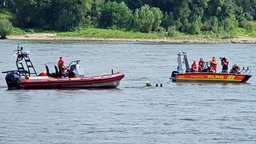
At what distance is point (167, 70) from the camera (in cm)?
6438

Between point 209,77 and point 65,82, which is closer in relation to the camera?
point 65,82

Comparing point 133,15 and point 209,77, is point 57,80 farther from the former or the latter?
point 133,15

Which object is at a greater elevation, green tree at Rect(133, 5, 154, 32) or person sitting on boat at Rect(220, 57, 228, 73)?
person sitting on boat at Rect(220, 57, 228, 73)

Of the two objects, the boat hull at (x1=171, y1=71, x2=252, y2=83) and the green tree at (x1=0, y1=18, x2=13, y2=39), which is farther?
the green tree at (x1=0, y1=18, x2=13, y2=39)

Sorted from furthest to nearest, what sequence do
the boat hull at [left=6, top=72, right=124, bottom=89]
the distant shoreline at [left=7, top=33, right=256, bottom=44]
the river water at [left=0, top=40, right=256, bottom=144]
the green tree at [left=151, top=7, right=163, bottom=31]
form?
the green tree at [left=151, top=7, right=163, bottom=31] → the distant shoreline at [left=7, top=33, right=256, bottom=44] → the boat hull at [left=6, top=72, right=124, bottom=89] → the river water at [left=0, top=40, right=256, bottom=144]

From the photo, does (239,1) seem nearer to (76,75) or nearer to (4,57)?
(4,57)

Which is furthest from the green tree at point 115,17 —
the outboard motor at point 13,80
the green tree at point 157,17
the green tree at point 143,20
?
the outboard motor at point 13,80

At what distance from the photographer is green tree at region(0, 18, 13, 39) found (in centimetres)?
11128

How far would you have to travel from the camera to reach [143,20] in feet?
414

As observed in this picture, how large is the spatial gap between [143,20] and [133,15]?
224 cm

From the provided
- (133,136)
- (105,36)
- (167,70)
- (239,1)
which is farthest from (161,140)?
(239,1)

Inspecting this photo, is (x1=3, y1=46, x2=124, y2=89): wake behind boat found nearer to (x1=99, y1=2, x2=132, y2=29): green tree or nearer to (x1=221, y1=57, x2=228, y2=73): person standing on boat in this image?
(x1=221, y1=57, x2=228, y2=73): person standing on boat

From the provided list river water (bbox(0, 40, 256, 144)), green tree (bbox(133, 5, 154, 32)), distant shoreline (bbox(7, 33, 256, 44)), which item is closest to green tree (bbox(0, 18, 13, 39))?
distant shoreline (bbox(7, 33, 256, 44))

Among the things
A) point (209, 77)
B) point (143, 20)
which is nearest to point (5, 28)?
point (143, 20)
